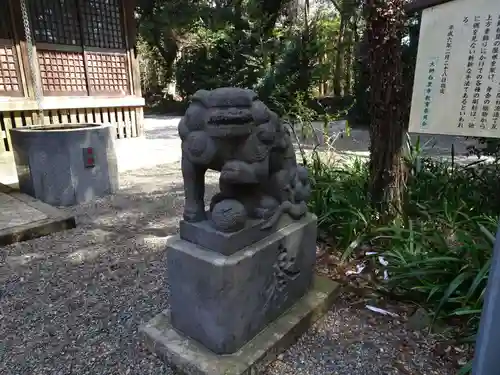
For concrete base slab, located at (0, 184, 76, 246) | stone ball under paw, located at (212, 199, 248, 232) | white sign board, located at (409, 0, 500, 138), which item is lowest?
concrete base slab, located at (0, 184, 76, 246)

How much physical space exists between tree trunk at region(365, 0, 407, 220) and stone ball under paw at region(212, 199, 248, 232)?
167cm

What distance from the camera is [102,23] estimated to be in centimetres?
639

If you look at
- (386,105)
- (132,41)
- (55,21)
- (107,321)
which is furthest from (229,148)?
(132,41)

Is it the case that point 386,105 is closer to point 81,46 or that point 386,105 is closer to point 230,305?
point 230,305

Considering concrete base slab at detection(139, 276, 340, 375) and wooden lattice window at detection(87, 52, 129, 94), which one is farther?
wooden lattice window at detection(87, 52, 129, 94)

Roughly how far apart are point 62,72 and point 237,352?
6.10m

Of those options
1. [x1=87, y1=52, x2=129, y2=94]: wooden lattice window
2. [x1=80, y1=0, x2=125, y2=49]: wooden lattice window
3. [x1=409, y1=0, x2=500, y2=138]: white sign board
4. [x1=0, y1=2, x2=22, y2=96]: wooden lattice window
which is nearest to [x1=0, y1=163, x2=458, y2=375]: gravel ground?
[x1=409, y1=0, x2=500, y2=138]: white sign board

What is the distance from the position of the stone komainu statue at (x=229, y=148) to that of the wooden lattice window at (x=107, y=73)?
18.8ft

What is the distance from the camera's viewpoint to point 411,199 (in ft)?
10.5

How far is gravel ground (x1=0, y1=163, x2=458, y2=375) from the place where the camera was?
166 centimetres

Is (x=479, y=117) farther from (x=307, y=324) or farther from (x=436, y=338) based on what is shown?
(x=307, y=324)

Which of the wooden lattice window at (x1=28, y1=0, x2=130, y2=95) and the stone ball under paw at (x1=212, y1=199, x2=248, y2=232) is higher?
the wooden lattice window at (x1=28, y1=0, x2=130, y2=95)

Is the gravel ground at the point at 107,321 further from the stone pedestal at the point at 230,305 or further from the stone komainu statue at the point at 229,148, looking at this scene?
the stone komainu statue at the point at 229,148

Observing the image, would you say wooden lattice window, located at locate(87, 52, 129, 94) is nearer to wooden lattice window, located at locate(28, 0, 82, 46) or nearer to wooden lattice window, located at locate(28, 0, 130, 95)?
wooden lattice window, located at locate(28, 0, 130, 95)
